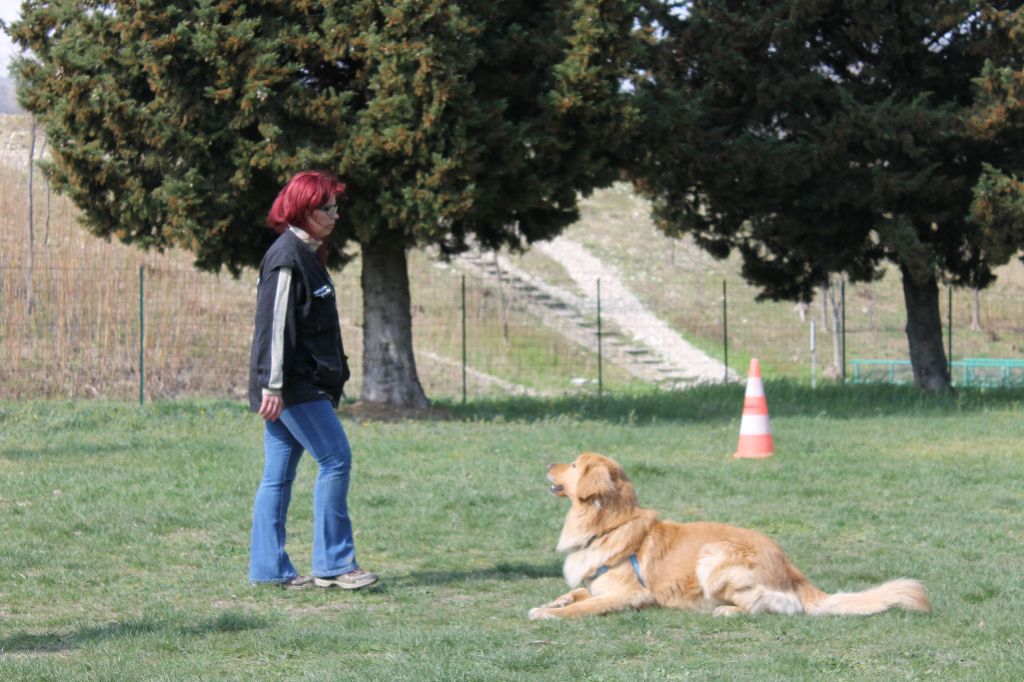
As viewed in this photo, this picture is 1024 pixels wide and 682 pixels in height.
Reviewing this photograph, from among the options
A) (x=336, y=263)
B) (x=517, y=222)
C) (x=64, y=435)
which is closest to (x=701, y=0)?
(x=517, y=222)

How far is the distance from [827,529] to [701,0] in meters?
12.5

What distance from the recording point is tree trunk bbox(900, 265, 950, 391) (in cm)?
1984

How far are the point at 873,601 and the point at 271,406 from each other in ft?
10.3

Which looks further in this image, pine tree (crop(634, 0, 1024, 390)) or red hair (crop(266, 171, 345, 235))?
pine tree (crop(634, 0, 1024, 390))

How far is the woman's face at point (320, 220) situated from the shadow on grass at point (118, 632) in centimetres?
202

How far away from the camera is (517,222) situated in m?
17.0

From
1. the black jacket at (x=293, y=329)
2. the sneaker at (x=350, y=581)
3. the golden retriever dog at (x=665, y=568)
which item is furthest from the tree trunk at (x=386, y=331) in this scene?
the golden retriever dog at (x=665, y=568)

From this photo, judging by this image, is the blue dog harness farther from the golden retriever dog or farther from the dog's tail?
the dog's tail

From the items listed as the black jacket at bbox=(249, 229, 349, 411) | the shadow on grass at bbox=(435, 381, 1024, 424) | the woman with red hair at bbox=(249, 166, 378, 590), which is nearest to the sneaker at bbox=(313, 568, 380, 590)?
the woman with red hair at bbox=(249, 166, 378, 590)

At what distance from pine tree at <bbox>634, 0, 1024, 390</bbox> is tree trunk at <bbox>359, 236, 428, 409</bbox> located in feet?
13.7

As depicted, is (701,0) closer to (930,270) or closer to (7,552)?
(930,270)

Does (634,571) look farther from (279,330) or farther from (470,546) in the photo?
(279,330)

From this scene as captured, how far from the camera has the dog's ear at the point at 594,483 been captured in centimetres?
628

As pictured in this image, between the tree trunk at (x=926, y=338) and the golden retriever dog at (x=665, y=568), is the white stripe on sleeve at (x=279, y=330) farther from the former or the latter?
the tree trunk at (x=926, y=338)
